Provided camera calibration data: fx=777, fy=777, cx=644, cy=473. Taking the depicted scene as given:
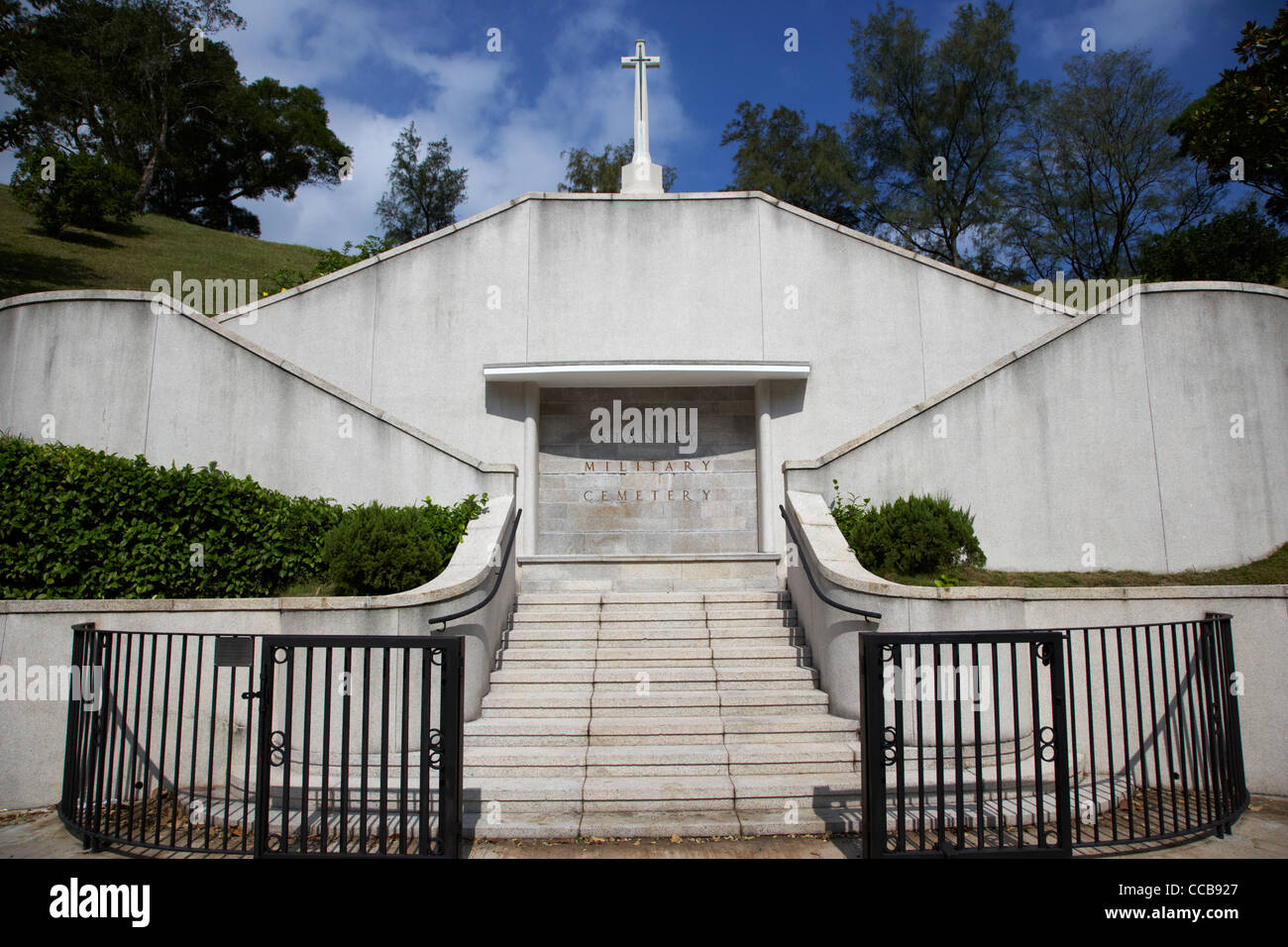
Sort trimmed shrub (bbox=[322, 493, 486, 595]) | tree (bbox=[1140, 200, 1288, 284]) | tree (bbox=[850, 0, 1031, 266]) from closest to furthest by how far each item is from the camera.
Result: trimmed shrub (bbox=[322, 493, 486, 595]) → tree (bbox=[1140, 200, 1288, 284]) → tree (bbox=[850, 0, 1031, 266])

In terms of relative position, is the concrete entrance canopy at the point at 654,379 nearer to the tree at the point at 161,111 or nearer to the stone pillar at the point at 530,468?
the stone pillar at the point at 530,468

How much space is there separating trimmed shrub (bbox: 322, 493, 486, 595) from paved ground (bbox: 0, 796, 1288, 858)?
2755mm

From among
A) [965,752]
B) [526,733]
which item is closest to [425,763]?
[526,733]

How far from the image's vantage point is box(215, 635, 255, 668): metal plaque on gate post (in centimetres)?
494

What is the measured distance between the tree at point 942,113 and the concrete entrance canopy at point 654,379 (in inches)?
883

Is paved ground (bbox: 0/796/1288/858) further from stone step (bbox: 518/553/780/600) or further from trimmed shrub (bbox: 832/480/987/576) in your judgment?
stone step (bbox: 518/553/780/600)

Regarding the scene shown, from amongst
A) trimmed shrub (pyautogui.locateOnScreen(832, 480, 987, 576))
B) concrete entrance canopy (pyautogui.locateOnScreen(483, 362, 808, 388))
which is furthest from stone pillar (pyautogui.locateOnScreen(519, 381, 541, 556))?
trimmed shrub (pyautogui.locateOnScreen(832, 480, 987, 576))

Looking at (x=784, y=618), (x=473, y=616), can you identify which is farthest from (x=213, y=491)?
(x=784, y=618)

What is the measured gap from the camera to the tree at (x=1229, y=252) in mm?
17672

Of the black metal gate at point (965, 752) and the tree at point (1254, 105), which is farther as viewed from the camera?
the tree at point (1254, 105)

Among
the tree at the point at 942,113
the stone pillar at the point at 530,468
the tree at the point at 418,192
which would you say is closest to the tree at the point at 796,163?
the tree at the point at 942,113

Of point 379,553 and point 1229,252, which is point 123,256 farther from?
point 1229,252

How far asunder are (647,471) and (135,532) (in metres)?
6.95

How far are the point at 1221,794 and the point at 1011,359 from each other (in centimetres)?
518
